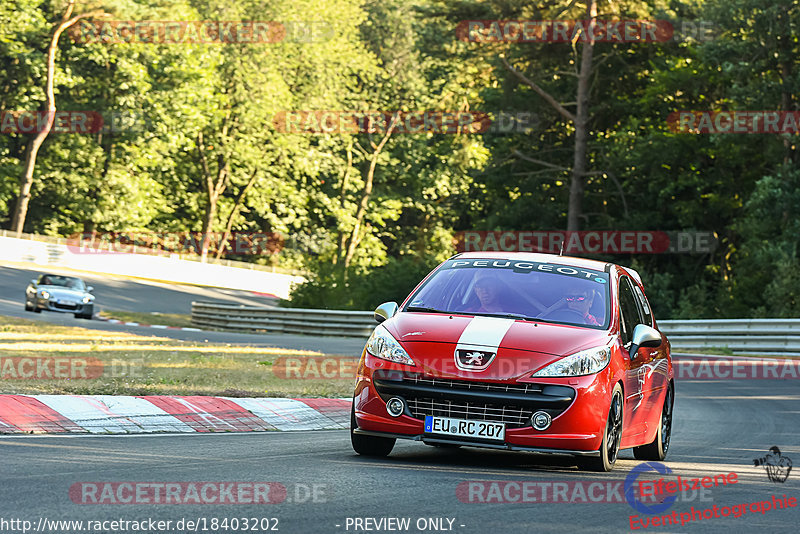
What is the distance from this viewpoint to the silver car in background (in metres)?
35.8

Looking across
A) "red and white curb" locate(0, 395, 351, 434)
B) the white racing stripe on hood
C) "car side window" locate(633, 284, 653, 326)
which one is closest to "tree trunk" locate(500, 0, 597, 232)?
"red and white curb" locate(0, 395, 351, 434)

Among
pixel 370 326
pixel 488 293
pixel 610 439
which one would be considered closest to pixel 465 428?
pixel 610 439

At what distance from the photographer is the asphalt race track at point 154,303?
28.0 m

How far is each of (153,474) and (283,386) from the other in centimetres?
748

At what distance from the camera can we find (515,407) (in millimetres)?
8273

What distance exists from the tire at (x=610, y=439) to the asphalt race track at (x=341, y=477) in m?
0.10

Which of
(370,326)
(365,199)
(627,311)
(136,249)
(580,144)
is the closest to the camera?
(627,311)

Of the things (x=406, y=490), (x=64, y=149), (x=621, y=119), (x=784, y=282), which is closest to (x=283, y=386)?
(x=406, y=490)

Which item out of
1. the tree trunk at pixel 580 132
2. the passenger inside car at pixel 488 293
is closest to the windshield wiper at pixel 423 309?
the passenger inside car at pixel 488 293

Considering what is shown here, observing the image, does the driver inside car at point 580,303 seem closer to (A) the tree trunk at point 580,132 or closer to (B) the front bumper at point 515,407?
(B) the front bumper at point 515,407

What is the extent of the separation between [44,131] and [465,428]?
186 feet

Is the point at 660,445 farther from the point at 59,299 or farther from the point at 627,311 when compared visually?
the point at 59,299

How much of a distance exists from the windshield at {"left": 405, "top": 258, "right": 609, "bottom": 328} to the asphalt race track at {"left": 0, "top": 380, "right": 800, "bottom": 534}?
1.17m

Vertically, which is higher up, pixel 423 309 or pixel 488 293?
pixel 488 293
